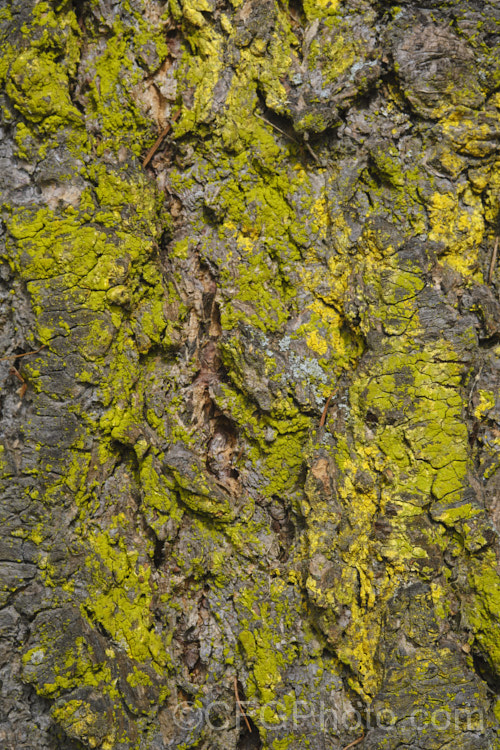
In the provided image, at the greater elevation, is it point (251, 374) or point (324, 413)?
point (251, 374)

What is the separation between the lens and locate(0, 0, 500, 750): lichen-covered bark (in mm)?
1939

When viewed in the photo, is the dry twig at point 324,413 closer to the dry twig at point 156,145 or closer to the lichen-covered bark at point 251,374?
the lichen-covered bark at point 251,374

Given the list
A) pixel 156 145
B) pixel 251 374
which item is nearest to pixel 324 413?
pixel 251 374

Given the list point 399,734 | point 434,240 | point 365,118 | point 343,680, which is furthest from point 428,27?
point 399,734

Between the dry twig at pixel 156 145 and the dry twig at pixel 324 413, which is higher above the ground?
the dry twig at pixel 156 145

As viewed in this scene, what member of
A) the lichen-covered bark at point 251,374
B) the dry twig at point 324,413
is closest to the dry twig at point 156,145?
the lichen-covered bark at point 251,374

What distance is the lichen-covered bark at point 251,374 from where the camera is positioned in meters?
1.94

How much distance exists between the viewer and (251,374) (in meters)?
2.04

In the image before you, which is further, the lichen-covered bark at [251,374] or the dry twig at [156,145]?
the dry twig at [156,145]

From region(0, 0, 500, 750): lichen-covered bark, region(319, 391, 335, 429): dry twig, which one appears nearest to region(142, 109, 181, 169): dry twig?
region(0, 0, 500, 750): lichen-covered bark

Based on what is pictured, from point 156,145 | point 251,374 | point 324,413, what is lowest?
point 324,413

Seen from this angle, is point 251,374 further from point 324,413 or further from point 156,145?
point 156,145

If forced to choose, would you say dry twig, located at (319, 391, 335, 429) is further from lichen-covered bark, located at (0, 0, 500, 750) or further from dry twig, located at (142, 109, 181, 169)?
dry twig, located at (142, 109, 181, 169)

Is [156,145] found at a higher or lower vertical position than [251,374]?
higher
